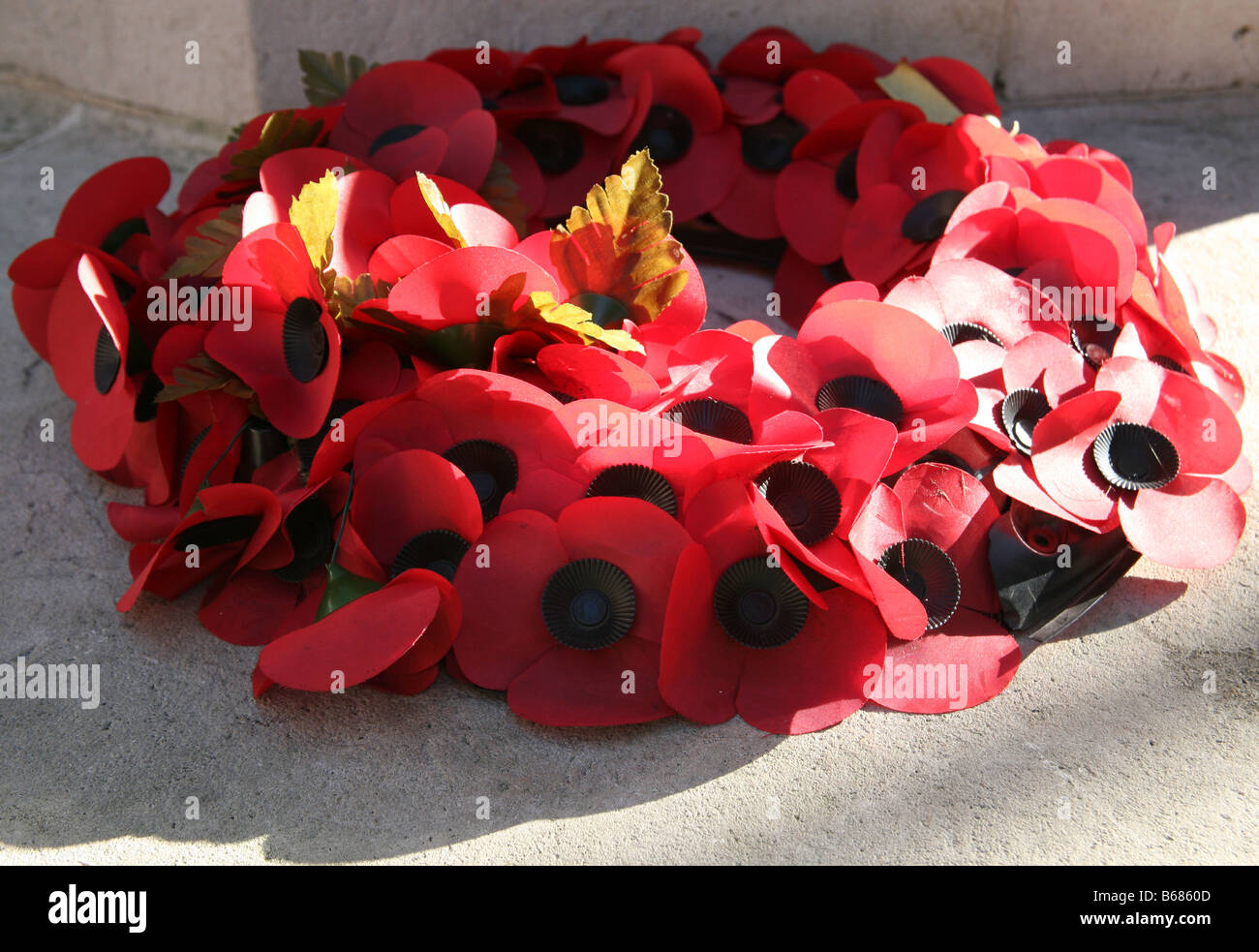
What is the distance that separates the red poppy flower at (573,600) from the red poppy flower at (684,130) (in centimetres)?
122

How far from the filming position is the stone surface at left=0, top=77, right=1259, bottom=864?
1.50m

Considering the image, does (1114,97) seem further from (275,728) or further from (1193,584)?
(275,728)

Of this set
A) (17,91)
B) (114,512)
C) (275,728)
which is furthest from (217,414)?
(17,91)

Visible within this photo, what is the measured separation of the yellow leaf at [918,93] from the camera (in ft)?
8.72

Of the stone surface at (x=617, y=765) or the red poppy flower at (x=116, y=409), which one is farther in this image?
the red poppy flower at (x=116, y=409)

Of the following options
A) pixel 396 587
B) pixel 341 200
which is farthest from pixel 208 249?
pixel 396 587

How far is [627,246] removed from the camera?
77.8 inches

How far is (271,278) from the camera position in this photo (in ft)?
6.26

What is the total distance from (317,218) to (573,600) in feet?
2.50

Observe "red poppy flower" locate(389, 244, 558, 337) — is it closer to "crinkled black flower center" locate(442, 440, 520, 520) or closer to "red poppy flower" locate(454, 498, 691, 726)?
"crinkled black flower center" locate(442, 440, 520, 520)

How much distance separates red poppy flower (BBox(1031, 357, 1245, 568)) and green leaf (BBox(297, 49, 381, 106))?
1816mm

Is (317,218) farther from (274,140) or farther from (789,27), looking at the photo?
(789,27)

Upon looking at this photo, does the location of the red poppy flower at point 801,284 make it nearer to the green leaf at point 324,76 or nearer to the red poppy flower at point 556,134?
the red poppy flower at point 556,134

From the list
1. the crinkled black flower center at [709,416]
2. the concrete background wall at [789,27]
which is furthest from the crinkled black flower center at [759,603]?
the concrete background wall at [789,27]
